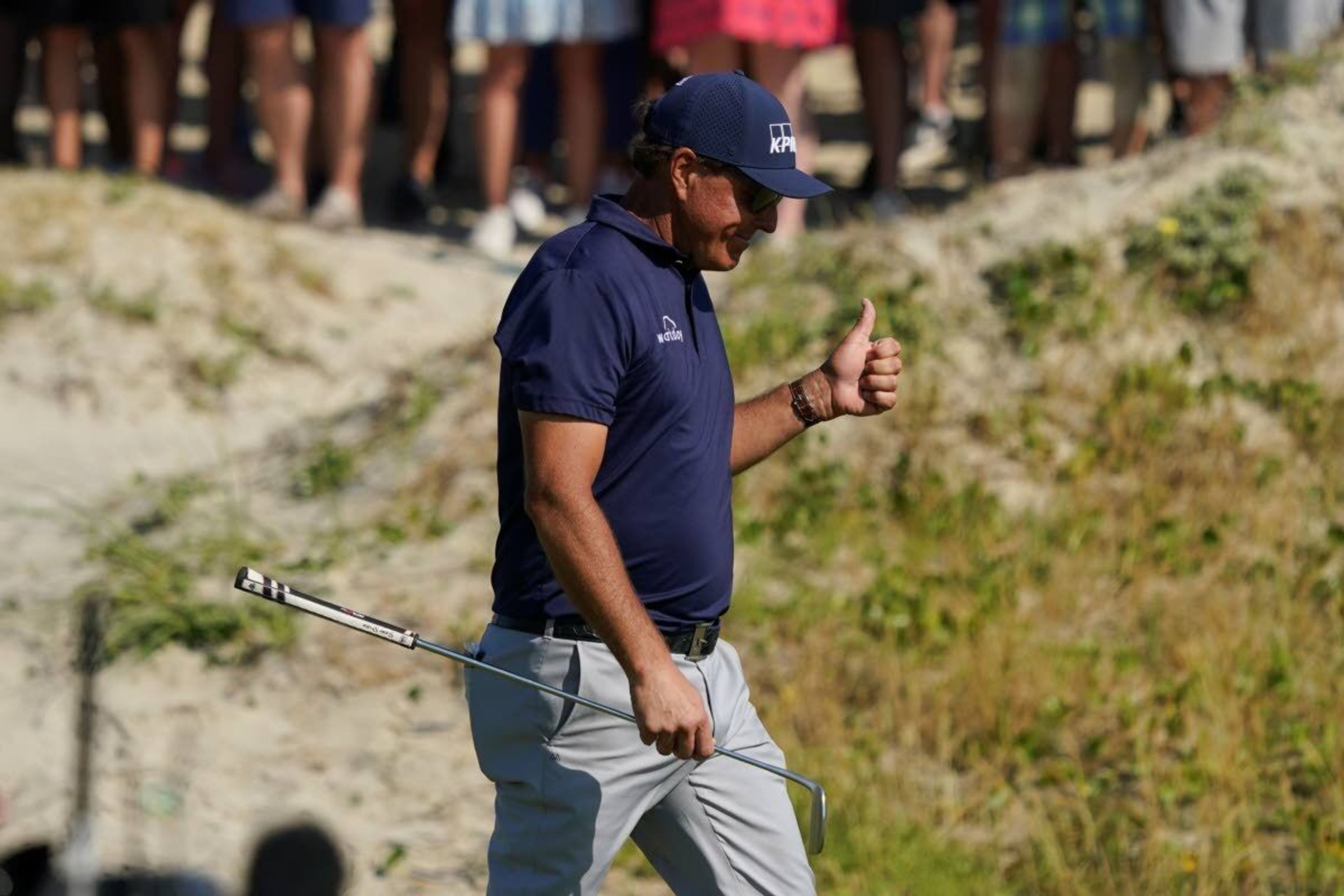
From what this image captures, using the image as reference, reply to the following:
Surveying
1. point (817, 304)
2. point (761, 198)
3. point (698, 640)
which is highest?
point (761, 198)

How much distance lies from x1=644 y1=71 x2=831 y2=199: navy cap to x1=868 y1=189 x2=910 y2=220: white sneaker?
5039 mm

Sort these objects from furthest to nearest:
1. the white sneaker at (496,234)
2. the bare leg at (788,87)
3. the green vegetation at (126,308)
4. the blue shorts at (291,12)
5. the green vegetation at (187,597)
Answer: the white sneaker at (496,234) < the blue shorts at (291,12) < the green vegetation at (126,308) < the bare leg at (788,87) < the green vegetation at (187,597)

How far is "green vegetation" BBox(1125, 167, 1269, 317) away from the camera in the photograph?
6.75 metres

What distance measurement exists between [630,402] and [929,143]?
6.73 m

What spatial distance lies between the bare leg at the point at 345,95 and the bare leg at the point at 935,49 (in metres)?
2.61

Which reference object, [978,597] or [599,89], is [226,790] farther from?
[599,89]

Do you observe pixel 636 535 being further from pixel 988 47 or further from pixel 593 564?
pixel 988 47

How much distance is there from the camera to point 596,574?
3.16 meters

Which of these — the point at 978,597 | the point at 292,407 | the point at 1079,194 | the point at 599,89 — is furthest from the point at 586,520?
the point at 599,89

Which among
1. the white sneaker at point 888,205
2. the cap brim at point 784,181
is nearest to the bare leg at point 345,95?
the white sneaker at point 888,205

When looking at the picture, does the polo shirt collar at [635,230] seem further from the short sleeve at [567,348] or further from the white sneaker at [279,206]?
the white sneaker at [279,206]

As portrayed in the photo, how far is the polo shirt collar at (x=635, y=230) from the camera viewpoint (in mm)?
3359

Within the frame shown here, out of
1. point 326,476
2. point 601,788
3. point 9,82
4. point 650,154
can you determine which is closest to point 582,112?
point 326,476

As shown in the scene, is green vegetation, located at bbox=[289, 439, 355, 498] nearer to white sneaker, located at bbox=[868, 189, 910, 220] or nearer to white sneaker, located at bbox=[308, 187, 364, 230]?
white sneaker, located at bbox=[308, 187, 364, 230]
